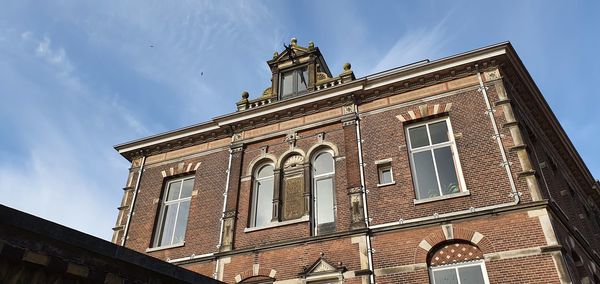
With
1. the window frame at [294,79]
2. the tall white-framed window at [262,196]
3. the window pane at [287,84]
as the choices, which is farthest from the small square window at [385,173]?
the window pane at [287,84]

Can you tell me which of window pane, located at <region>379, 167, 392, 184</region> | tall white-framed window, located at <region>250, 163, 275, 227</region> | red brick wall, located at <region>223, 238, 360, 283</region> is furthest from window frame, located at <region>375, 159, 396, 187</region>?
tall white-framed window, located at <region>250, 163, 275, 227</region>

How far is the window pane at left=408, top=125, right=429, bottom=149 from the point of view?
14.1 metres

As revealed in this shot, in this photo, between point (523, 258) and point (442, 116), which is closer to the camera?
point (523, 258)

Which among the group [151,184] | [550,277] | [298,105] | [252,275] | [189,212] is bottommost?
[550,277]

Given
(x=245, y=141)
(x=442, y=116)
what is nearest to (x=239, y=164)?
(x=245, y=141)

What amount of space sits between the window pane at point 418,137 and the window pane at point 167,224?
9392mm

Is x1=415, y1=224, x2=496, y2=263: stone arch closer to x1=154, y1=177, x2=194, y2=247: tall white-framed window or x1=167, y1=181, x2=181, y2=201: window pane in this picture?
x1=154, y1=177, x2=194, y2=247: tall white-framed window

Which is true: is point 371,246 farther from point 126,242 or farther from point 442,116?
point 126,242

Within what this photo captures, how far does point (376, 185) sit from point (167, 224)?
8.36 m

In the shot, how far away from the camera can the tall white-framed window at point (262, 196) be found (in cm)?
1507

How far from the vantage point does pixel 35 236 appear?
5.48 m

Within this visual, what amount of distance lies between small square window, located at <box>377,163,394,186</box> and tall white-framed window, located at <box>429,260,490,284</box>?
3.14m

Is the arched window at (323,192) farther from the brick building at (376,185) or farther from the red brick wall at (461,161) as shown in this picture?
the red brick wall at (461,161)

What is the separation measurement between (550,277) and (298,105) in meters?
9.67
